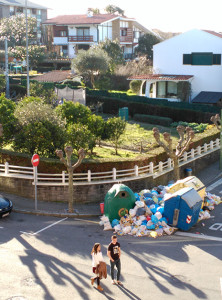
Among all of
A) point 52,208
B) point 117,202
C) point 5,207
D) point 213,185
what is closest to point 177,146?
point 213,185

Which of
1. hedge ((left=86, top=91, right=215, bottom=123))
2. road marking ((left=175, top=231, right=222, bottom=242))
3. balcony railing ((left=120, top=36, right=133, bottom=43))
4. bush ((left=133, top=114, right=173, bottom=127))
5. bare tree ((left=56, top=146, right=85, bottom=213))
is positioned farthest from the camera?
balcony railing ((left=120, top=36, right=133, bottom=43))

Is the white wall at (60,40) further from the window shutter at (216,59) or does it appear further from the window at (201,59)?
the window shutter at (216,59)

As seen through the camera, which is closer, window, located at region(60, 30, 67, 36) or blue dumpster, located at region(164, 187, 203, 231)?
blue dumpster, located at region(164, 187, 203, 231)

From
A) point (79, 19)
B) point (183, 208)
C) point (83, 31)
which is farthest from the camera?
point (79, 19)

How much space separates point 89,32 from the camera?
69688 millimetres

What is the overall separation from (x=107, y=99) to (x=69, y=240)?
2509cm

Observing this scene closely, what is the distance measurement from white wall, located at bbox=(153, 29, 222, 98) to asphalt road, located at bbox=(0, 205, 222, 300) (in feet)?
88.2

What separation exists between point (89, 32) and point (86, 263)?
6005 centimetres

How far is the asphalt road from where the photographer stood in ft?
38.4

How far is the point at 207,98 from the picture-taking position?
41.0 m

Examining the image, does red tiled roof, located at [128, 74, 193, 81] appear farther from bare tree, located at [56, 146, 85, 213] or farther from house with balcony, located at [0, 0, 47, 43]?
house with balcony, located at [0, 0, 47, 43]

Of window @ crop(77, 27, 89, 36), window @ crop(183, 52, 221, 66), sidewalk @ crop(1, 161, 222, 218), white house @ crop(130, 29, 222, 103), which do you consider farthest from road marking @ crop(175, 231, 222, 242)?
window @ crop(77, 27, 89, 36)

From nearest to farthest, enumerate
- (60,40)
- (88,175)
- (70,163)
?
1. (70,163)
2. (88,175)
3. (60,40)

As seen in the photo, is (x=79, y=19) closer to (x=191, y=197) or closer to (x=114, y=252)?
(x=191, y=197)
